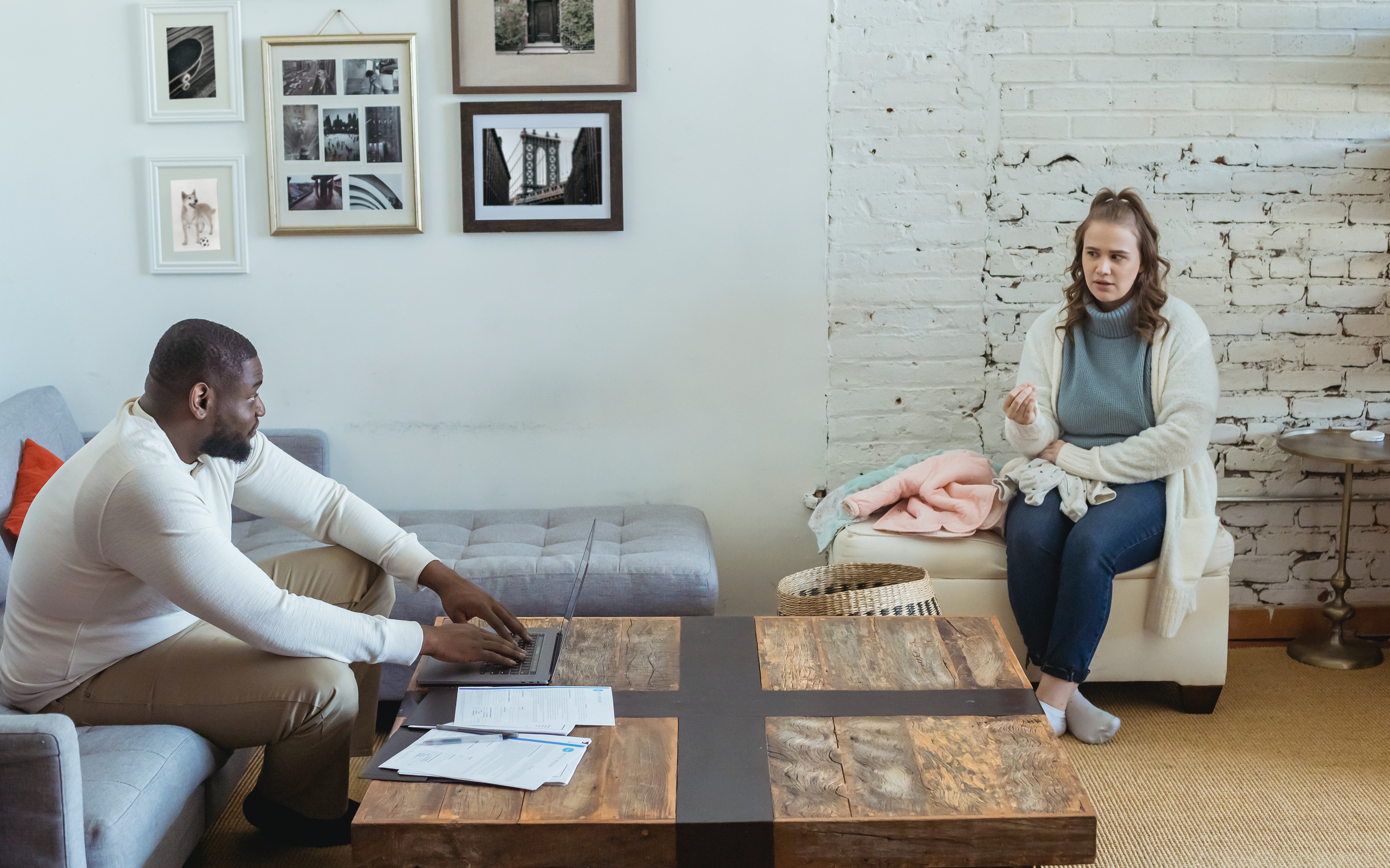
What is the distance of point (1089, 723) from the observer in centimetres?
259

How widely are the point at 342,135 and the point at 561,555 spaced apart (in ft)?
4.51

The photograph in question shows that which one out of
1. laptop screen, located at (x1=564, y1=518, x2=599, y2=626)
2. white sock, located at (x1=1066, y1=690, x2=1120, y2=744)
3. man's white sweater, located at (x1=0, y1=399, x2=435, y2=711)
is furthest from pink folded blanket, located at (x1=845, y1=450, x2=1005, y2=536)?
man's white sweater, located at (x1=0, y1=399, x2=435, y2=711)

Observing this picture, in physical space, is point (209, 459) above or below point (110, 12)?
below

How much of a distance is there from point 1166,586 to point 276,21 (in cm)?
279

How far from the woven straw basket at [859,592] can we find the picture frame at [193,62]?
2.04 meters

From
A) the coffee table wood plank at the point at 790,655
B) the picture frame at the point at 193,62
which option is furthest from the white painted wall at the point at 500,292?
the coffee table wood plank at the point at 790,655

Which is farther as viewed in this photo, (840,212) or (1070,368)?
(840,212)

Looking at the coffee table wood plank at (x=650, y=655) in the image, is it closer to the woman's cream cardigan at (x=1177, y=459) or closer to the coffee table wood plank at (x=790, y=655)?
the coffee table wood plank at (x=790, y=655)

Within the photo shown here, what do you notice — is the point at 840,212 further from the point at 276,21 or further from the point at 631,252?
the point at 276,21

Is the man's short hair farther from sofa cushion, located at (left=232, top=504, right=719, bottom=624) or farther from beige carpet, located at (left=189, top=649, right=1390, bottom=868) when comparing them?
beige carpet, located at (left=189, top=649, right=1390, bottom=868)

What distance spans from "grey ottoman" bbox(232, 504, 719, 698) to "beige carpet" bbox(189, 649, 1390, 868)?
0.49m

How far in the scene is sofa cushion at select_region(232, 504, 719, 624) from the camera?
2.59m

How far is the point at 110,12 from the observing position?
3.04 m

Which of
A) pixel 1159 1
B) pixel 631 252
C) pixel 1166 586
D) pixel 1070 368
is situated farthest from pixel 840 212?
pixel 1166 586
